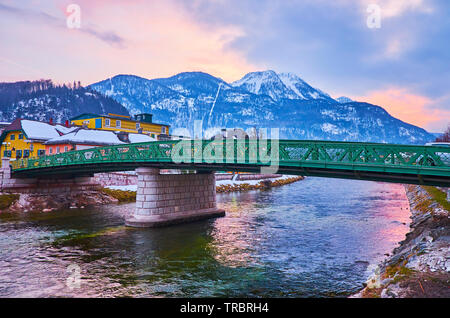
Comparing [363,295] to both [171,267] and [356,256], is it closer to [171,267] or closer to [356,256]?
[356,256]

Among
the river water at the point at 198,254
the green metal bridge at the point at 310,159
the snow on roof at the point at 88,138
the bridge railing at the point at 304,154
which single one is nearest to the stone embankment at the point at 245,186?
the snow on roof at the point at 88,138

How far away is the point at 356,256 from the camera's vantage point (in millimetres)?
22297

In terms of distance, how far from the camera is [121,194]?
52250 mm

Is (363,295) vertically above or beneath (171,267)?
above

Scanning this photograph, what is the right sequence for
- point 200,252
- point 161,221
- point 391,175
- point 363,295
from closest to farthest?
point 363,295 → point 391,175 → point 200,252 → point 161,221

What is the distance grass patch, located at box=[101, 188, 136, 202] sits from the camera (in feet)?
168

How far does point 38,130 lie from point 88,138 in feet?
40.5

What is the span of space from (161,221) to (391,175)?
21033 mm
